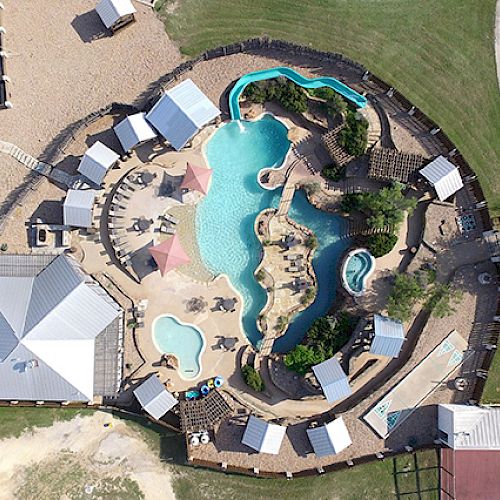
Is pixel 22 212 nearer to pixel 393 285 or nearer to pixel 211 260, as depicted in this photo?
pixel 211 260

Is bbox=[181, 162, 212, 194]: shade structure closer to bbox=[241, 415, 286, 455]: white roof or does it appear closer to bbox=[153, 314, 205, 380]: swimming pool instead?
bbox=[153, 314, 205, 380]: swimming pool

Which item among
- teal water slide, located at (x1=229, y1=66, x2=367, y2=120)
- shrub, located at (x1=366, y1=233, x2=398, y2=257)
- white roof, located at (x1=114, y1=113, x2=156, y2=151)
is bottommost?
shrub, located at (x1=366, y1=233, x2=398, y2=257)

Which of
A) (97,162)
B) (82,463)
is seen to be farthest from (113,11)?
(82,463)

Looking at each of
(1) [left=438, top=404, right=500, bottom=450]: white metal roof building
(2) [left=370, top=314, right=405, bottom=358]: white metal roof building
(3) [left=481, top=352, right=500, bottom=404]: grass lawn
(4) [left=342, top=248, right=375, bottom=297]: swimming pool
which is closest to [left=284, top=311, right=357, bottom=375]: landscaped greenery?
(2) [left=370, top=314, right=405, bottom=358]: white metal roof building

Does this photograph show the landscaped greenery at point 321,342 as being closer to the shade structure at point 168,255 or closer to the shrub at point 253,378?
the shrub at point 253,378

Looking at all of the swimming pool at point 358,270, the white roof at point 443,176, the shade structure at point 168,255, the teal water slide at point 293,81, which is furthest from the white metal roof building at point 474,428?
the teal water slide at point 293,81

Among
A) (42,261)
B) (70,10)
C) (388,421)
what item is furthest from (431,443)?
(70,10)
